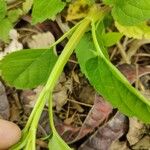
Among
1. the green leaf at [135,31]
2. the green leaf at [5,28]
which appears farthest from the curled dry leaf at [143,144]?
the green leaf at [5,28]

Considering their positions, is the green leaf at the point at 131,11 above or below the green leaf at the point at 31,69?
above

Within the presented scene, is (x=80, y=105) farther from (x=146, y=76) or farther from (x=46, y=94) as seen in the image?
(x=46, y=94)

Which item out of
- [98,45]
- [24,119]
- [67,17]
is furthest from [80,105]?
[98,45]

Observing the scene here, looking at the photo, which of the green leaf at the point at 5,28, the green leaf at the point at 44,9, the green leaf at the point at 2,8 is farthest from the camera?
the green leaf at the point at 5,28

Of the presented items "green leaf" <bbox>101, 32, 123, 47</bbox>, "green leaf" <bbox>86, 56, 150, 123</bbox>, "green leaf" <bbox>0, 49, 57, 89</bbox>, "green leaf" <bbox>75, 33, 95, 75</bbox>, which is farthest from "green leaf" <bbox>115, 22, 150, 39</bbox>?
"green leaf" <bbox>86, 56, 150, 123</bbox>

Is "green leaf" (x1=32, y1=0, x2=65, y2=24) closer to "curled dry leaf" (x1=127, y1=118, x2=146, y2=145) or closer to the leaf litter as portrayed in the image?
Answer: the leaf litter

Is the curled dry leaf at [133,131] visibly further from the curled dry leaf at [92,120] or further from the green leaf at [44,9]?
the green leaf at [44,9]

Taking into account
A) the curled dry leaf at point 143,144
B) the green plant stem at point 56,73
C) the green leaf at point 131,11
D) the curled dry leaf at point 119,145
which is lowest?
the curled dry leaf at point 143,144
